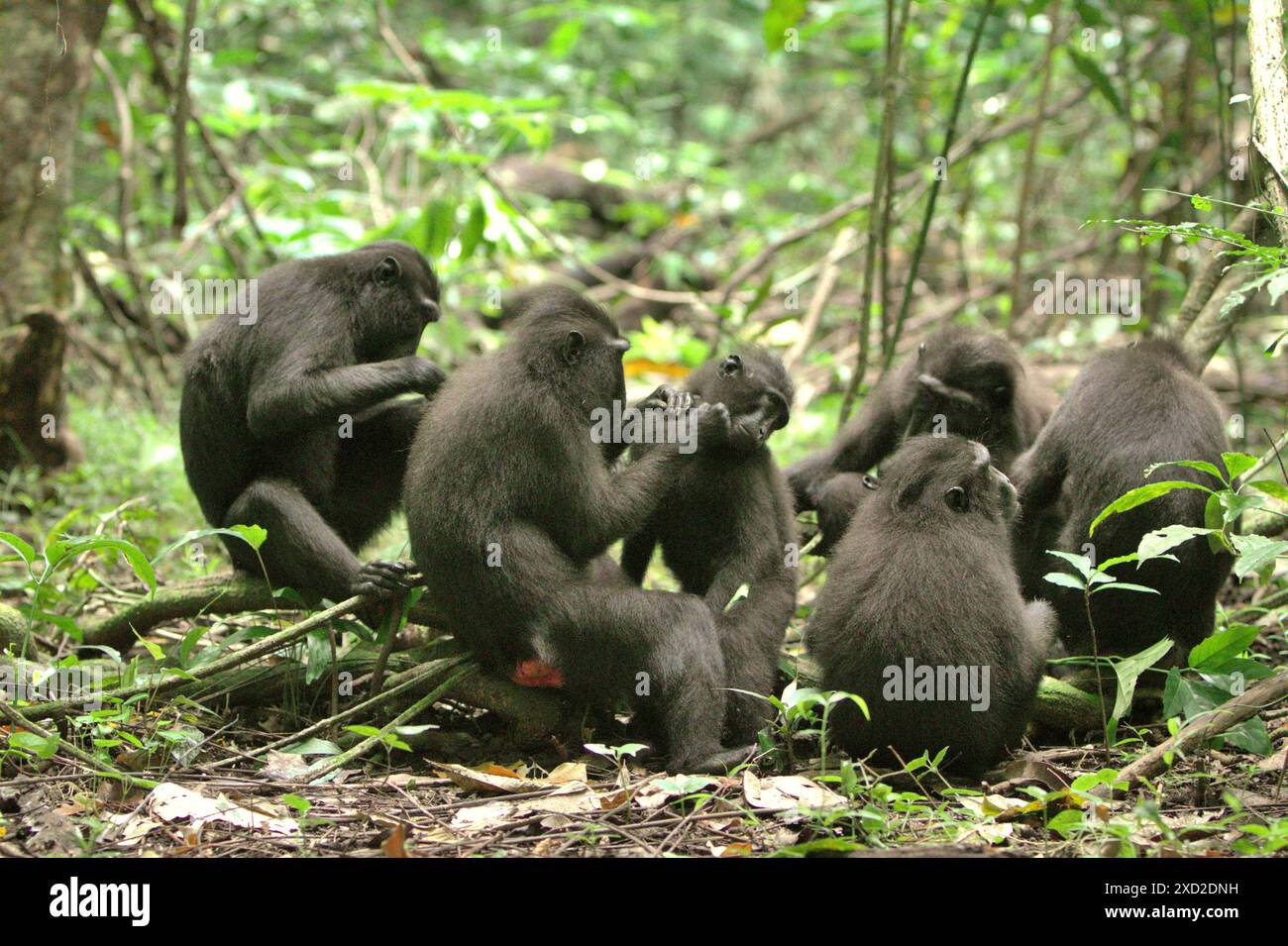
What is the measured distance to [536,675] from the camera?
16.2 feet

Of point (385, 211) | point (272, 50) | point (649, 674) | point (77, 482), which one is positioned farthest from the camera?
point (272, 50)

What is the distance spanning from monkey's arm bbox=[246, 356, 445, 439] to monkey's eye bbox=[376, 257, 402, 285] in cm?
56

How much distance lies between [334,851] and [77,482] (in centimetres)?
518

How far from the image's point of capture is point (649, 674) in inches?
186

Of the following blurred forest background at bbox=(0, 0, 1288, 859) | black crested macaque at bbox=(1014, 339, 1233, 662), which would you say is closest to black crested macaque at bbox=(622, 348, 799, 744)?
black crested macaque at bbox=(1014, 339, 1233, 662)

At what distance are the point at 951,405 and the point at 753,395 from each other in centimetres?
125

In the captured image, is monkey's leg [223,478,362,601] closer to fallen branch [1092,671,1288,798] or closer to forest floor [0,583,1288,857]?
forest floor [0,583,1288,857]

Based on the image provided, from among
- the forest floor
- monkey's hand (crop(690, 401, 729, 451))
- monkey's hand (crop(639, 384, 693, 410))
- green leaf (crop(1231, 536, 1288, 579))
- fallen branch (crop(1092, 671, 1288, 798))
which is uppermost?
monkey's hand (crop(639, 384, 693, 410))

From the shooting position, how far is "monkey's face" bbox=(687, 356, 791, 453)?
5352 millimetres

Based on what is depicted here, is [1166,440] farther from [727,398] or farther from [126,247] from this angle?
[126,247]

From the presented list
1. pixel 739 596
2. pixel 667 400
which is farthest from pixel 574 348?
pixel 739 596

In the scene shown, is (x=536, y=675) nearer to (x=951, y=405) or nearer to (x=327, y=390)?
(x=327, y=390)
